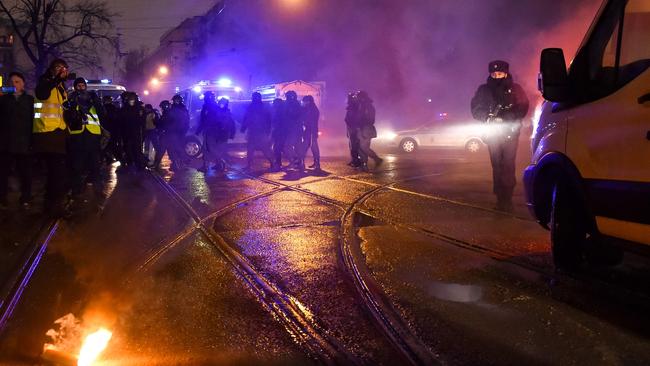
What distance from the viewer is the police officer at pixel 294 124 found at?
1078 centimetres

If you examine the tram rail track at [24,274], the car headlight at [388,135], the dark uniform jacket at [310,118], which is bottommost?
the tram rail track at [24,274]

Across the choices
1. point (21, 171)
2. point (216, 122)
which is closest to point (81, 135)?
point (21, 171)

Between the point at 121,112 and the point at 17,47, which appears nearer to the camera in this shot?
the point at 121,112

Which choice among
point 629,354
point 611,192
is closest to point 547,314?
point 629,354

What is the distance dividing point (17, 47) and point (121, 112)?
40751 mm

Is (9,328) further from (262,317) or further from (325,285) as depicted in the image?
(325,285)

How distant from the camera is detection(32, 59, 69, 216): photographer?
535cm

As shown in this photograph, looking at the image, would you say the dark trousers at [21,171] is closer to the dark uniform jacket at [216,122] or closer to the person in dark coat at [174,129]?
the dark uniform jacket at [216,122]

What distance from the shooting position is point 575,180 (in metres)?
3.35

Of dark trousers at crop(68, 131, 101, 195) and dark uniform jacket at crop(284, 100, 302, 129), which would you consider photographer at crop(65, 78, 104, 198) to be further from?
dark uniform jacket at crop(284, 100, 302, 129)

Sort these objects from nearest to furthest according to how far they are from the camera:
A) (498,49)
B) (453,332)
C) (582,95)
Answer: (453,332), (582,95), (498,49)

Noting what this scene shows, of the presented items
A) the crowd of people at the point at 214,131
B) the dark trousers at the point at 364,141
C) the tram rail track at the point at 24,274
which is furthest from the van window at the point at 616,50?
the dark trousers at the point at 364,141

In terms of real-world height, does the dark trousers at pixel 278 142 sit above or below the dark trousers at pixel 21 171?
above

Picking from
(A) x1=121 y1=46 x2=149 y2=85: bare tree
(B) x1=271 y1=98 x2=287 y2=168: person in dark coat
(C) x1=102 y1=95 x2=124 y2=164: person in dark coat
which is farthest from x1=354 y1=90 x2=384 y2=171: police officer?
(A) x1=121 y1=46 x2=149 y2=85: bare tree
